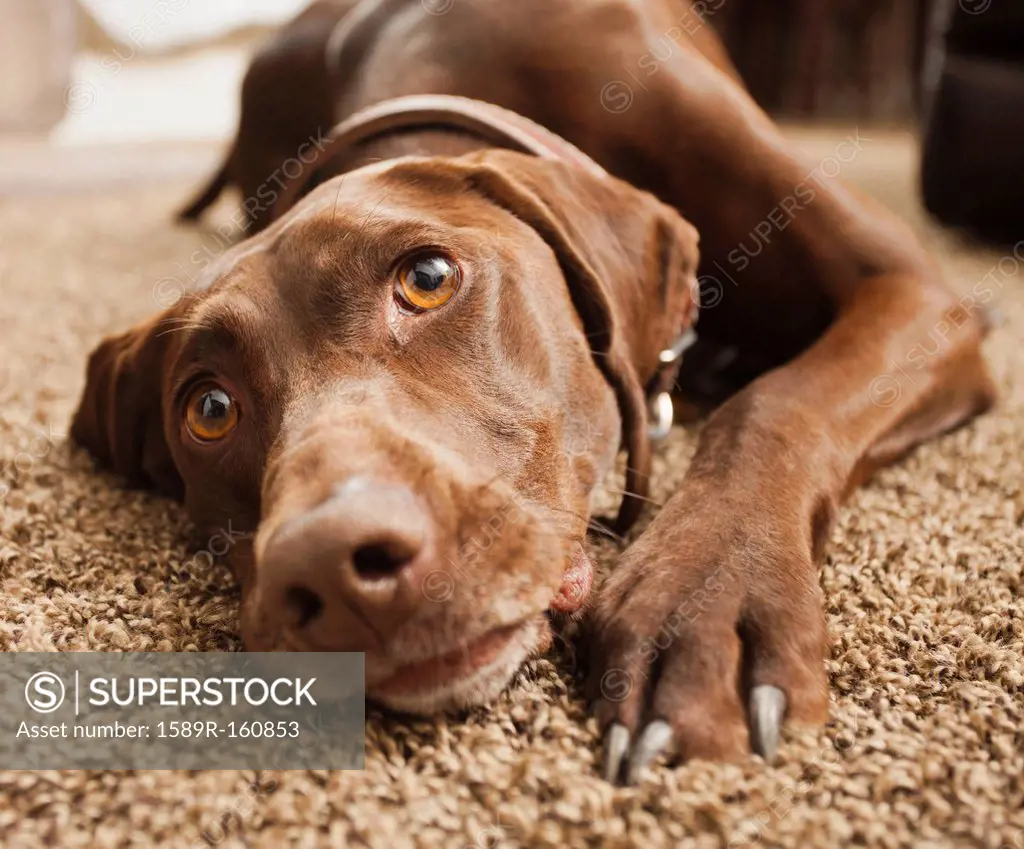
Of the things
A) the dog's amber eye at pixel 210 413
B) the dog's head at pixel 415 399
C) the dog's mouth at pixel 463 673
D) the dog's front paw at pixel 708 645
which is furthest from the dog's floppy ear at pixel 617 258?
the dog's amber eye at pixel 210 413

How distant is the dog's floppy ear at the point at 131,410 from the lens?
1.91 metres

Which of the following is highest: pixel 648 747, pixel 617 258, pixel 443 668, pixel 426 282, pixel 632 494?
pixel 617 258

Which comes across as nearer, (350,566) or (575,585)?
(350,566)

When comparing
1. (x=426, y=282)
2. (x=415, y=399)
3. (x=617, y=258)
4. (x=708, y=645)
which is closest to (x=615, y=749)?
(x=708, y=645)

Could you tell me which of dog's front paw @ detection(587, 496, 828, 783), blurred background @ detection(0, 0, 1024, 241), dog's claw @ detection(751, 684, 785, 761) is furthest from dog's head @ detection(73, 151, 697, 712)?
blurred background @ detection(0, 0, 1024, 241)

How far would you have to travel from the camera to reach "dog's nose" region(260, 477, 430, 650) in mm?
1102

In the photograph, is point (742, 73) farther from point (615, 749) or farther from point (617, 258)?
point (615, 749)

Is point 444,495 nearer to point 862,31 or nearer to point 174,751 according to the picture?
point 174,751

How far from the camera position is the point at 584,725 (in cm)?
127

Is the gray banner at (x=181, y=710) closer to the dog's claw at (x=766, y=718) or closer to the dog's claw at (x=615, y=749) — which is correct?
the dog's claw at (x=615, y=749)

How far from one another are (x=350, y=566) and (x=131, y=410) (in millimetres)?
1064

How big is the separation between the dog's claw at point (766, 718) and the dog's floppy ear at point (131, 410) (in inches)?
47.8

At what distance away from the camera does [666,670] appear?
4.16ft

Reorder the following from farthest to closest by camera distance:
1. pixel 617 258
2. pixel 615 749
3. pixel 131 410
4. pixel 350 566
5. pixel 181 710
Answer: pixel 131 410
pixel 617 258
pixel 181 710
pixel 615 749
pixel 350 566
